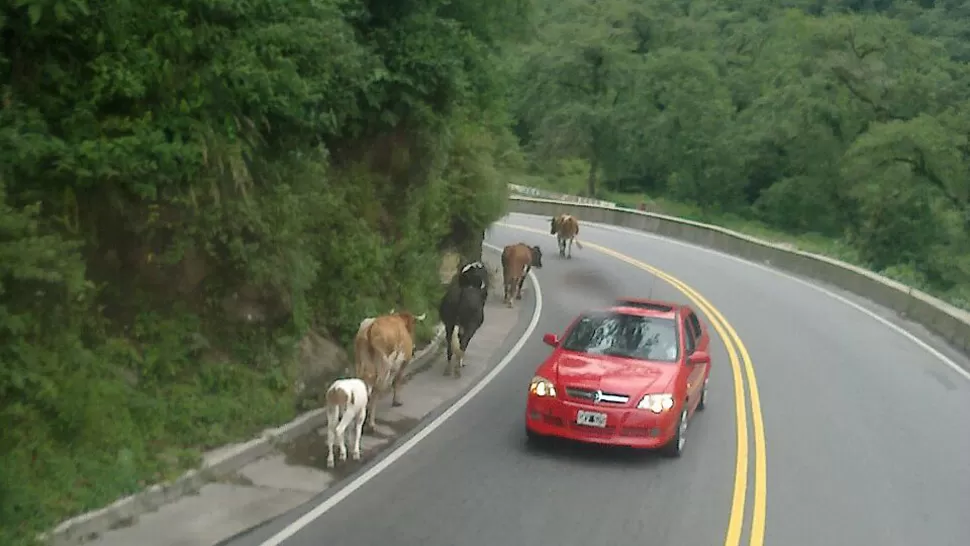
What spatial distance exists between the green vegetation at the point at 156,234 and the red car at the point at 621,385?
3.27 m

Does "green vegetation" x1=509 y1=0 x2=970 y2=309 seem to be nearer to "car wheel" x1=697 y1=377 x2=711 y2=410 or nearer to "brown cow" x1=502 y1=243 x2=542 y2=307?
"brown cow" x1=502 y1=243 x2=542 y2=307

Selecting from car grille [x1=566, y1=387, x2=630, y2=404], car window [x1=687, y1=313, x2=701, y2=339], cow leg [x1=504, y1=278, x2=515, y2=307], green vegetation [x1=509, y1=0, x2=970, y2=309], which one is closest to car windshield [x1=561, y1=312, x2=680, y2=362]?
car window [x1=687, y1=313, x2=701, y2=339]

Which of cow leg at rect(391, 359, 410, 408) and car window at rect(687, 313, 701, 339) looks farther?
car window at rect(687, 313, 701, 339)

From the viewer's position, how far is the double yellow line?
34.6ft

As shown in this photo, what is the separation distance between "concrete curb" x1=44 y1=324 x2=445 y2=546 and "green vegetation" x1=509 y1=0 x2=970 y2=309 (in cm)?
2867

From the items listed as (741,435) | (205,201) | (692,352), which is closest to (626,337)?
(692,352)

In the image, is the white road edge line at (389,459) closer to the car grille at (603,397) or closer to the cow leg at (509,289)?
the car grille at (603,397)

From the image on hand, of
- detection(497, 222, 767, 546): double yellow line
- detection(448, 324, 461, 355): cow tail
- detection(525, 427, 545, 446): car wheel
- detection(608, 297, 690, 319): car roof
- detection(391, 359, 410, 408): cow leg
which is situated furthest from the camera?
detection(448, 324, 461, 355): cow tail

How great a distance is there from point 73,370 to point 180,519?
77.7 inches

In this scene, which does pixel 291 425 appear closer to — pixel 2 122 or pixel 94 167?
pixel 94 167

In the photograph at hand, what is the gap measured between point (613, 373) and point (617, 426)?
0.79 metres

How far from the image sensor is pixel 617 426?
40.2ft

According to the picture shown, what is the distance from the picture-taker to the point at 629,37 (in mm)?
84125

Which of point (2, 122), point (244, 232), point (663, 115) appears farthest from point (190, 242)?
point (663, 115)
